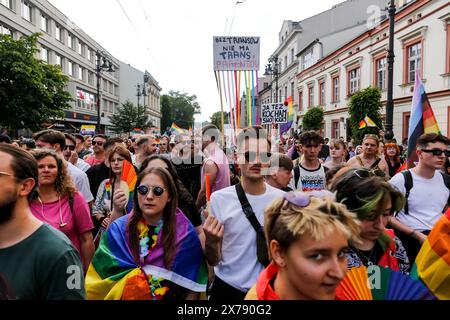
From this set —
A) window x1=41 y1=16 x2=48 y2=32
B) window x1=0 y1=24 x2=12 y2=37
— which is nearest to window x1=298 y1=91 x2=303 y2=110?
window x1=41 y1=16 x2=48 y2=32

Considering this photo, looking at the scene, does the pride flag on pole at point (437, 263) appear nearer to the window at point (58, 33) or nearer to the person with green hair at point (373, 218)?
the person with green hair at point (373, 218)

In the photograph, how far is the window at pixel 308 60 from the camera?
4000 cm

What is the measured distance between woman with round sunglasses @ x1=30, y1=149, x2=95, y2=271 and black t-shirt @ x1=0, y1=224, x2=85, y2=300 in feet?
4.45

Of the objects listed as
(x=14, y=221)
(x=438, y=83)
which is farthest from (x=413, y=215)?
(x=438, y=83)

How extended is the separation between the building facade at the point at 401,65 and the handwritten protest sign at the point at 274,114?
3929 millimetres

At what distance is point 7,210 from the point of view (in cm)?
186

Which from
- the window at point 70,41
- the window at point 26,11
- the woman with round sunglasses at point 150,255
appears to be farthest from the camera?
the window at point 70,41

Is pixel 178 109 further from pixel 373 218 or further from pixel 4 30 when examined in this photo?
pixel 373 218

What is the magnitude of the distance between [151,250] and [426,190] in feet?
8.46

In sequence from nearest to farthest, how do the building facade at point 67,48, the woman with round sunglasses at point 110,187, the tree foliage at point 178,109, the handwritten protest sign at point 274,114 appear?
1. the woman with round sunglasses at point 110,187
2. the handwritten protest sign at point 274,114
3. the building facade at point 67,48
4. the tree foliage at point 178,109

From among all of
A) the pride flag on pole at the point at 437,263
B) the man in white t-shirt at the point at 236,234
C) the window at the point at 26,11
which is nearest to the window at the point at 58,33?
the window at the point at 26,11

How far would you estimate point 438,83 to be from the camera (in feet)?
61.0

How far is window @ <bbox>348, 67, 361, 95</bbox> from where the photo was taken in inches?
1132

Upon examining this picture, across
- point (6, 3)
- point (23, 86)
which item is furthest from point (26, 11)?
point (23, 86)
